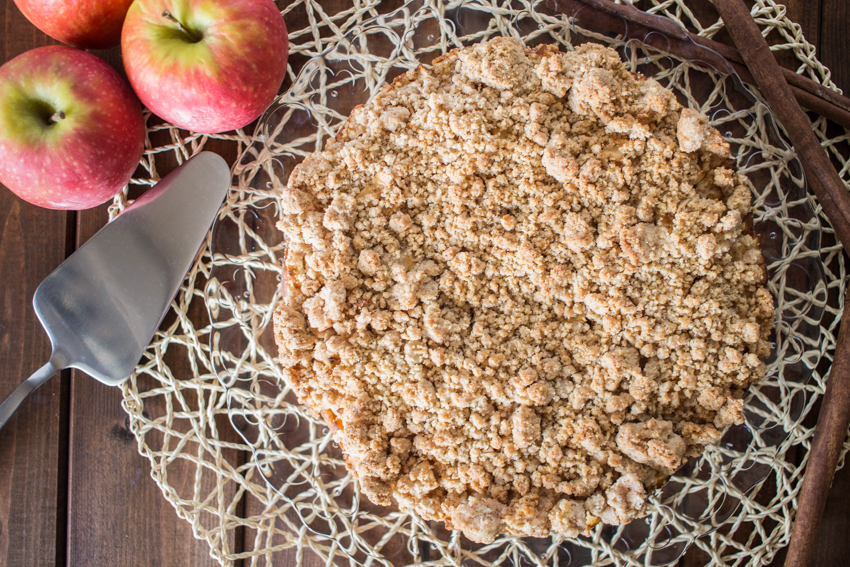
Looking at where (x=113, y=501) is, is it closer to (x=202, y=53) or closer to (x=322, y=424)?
(x=322, y=424)

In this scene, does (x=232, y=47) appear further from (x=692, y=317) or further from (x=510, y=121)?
(x=692, y=317)

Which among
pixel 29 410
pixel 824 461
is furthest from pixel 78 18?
pixel 824 461

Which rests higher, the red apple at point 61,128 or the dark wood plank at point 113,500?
the red apple at point 61,128

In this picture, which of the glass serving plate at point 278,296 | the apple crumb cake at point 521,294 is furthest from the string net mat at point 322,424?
the apple crumb cake at point 521,294

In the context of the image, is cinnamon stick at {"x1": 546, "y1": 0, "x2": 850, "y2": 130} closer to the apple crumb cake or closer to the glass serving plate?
the glass serving plate

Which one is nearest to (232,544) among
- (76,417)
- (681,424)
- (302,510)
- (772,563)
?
(302,510)

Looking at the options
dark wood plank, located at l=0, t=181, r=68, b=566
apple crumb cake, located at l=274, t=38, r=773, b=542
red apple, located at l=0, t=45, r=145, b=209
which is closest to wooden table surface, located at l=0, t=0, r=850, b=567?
dark wood plank, located at l=0, t=181, r=68, b=566

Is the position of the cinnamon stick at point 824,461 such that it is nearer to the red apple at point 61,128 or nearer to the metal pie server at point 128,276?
the metal pie server at point 128,276

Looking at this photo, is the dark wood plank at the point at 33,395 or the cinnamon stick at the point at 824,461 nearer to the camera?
the cinnamon stick at the point at 824,461
